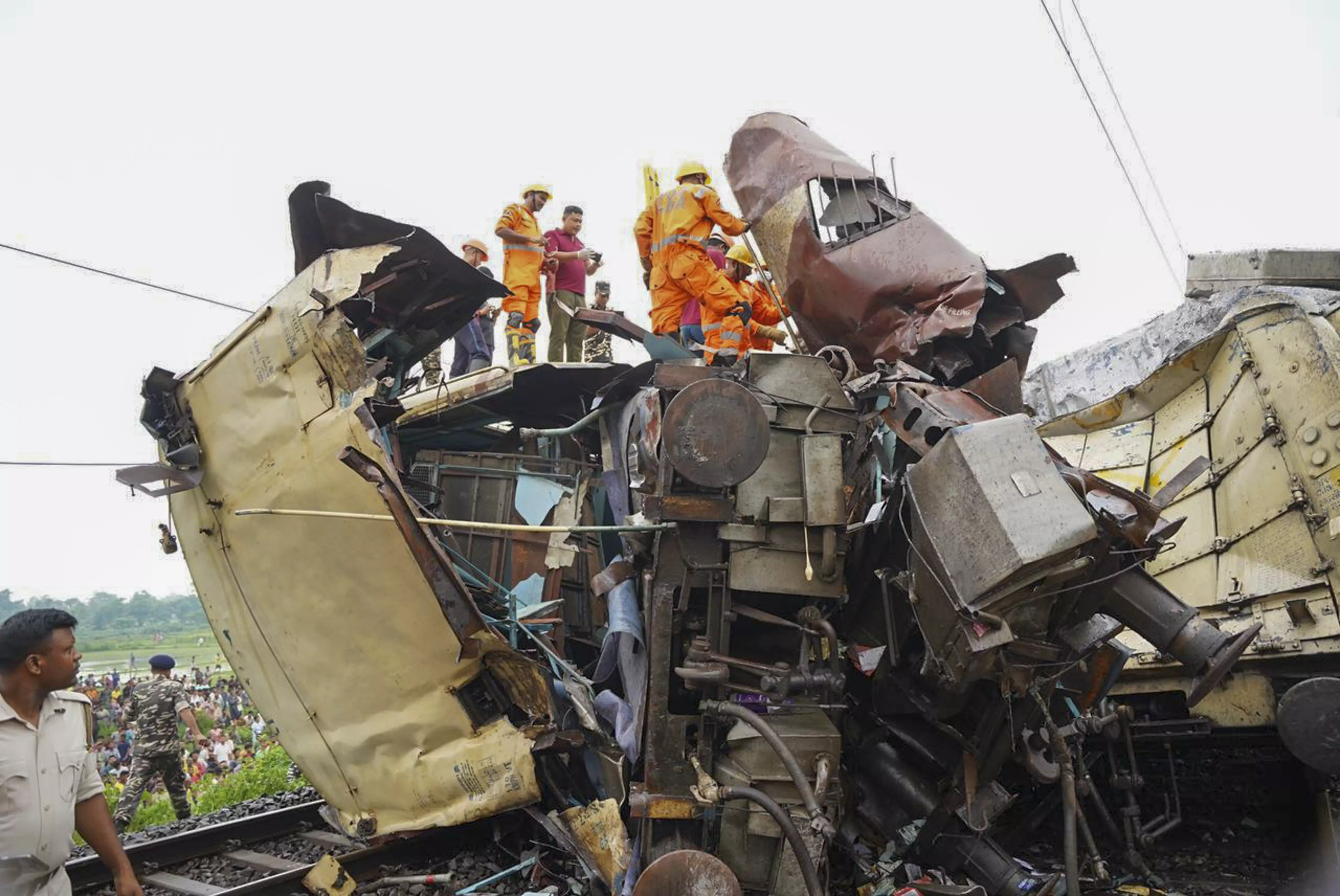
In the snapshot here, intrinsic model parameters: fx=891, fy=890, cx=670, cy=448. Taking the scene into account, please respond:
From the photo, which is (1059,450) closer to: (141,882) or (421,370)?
(421,370)

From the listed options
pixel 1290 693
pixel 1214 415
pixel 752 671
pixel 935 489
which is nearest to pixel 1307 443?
pixel 1214 415

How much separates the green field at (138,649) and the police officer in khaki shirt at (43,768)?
29.4 m

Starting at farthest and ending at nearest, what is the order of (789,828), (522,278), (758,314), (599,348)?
(599,348)
(522,278)
(758,314)
(789,828)

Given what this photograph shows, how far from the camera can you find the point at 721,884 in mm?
3527

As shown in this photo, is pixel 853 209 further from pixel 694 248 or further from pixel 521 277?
pixel 521 277

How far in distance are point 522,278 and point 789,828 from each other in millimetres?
5568

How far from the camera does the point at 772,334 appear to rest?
270 inches

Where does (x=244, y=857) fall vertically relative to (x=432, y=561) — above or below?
below

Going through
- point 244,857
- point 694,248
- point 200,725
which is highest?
point 694,248

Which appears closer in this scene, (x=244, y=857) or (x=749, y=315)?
(x=244, y=857)

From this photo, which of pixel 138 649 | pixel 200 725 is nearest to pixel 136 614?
pixel 138 649

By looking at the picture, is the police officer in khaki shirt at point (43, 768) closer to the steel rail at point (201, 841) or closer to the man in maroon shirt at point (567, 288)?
the steel rail at point (201, 841)

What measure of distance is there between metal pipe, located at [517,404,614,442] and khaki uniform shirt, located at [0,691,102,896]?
2.54 m

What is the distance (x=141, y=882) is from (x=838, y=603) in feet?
13.3
